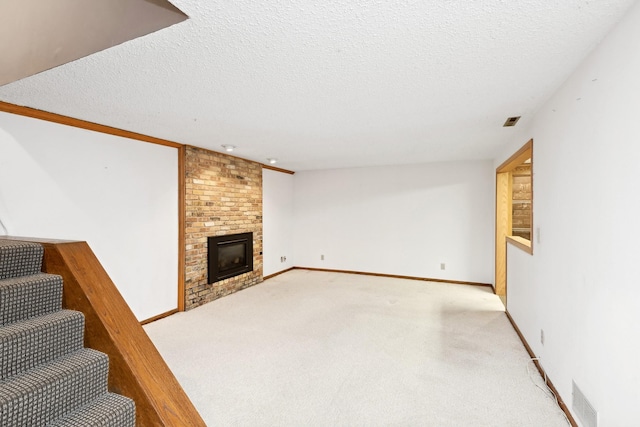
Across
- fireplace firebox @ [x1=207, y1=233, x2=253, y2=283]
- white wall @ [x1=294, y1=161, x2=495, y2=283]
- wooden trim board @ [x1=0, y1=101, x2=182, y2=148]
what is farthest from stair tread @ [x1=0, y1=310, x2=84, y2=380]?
white wall @ [x1=294, y1=161, x2=495, y2=283]

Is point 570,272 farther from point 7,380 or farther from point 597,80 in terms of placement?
point 7,380

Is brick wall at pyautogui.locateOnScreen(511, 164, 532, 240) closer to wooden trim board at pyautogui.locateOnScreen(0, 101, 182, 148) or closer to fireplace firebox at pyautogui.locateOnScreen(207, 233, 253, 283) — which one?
fireplace firebox at pyautogui.locateOnScreen(207, 233, 253, 283)

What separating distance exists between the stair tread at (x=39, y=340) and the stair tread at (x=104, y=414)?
26cm

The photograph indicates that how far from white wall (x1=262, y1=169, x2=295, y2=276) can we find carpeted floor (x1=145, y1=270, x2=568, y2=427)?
5.07 feet

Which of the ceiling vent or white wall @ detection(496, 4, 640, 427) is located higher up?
the ceiling vent

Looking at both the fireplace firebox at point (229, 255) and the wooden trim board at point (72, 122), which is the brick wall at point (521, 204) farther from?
the wooden trim board at point (72, 122)

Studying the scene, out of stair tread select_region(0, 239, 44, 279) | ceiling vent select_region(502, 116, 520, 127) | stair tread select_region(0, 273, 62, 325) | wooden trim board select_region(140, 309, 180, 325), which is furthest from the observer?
wooden trim board select_region(140, 309, 180, 325)

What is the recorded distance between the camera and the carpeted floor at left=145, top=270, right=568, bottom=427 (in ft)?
6.44

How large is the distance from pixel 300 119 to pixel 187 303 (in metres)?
2.85

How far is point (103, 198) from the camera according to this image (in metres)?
3.08

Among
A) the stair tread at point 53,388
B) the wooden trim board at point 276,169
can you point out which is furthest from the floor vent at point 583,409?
the wooden trim board at point 276,169

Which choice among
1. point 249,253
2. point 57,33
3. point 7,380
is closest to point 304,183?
point 249,253

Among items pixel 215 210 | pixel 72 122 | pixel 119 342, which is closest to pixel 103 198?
pixel 72 122

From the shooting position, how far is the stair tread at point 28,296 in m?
1.26
